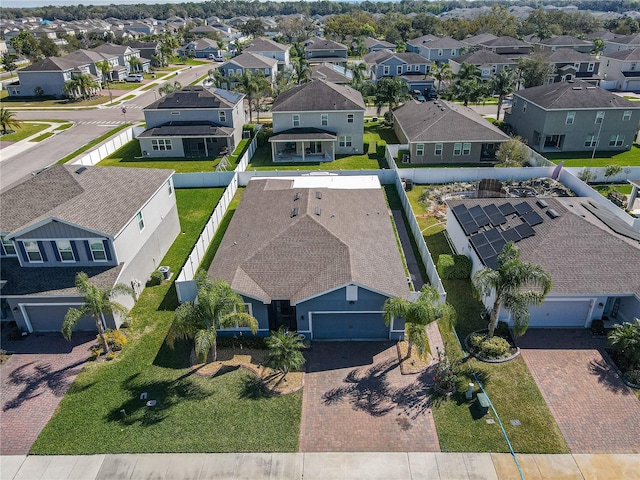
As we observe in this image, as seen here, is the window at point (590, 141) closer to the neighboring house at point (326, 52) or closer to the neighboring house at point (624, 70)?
the neighboring house at point (624, 70)

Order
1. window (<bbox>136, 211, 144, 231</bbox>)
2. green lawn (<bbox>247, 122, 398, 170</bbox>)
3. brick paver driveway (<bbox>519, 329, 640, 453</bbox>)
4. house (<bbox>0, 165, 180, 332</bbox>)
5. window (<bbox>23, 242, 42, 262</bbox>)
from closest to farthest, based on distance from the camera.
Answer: brick paver driveway (<bbox>519, 329, 640, 453</bbox>)
house (<bbox>0, 165, 180, 332</bbox>)
window (<bbox>23, 242, 42, 262</bbox>)
window (<bbox>136, 211, 144, 231</bbox>)
green lawn (<bbox>247, 122, 398, 170</bbox>)

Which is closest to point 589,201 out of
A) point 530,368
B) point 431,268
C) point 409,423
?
point 431,268

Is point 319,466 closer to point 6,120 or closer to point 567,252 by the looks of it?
point 567,252

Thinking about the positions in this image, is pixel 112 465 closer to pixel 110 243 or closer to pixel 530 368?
pixel 110 243

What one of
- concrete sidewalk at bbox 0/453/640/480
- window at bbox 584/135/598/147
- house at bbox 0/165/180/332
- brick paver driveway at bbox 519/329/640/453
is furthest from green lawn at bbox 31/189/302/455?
window at bbox 584/135/598/147

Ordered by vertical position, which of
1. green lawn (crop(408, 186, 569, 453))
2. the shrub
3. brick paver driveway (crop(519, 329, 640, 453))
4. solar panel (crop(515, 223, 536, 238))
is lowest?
brick paver driveway (crop(519, 329, 640, 453))

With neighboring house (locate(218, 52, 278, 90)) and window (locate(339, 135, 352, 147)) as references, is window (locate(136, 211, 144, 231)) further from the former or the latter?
neighboring house (locate(218, 52, 278, 90))
